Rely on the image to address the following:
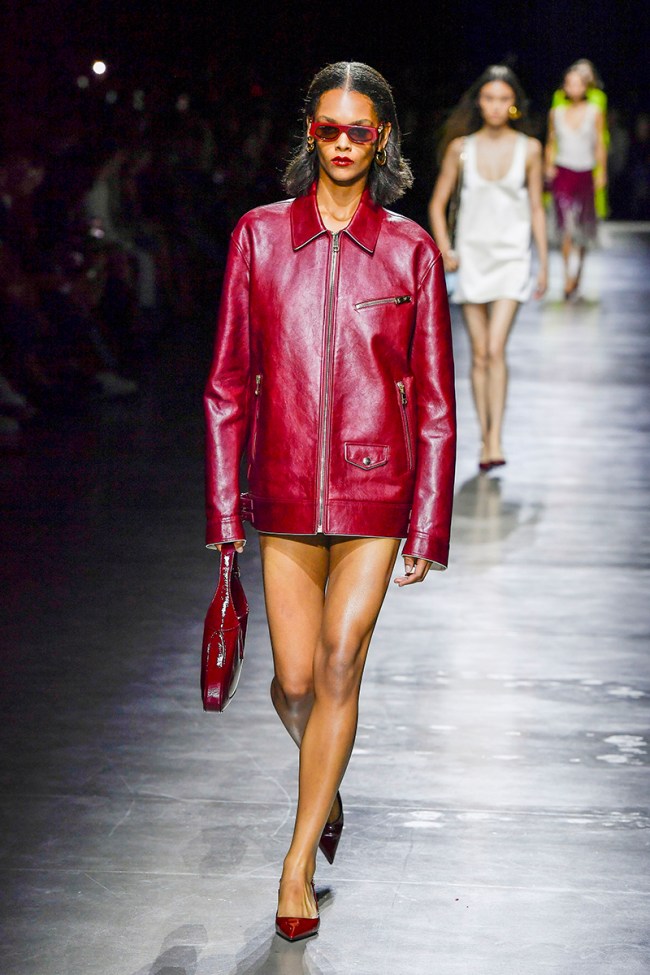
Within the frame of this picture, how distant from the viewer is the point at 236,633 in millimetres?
2961

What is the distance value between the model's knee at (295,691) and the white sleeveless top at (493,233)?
391 centimetres

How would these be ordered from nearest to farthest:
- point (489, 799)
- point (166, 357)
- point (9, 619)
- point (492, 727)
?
point (489, 799) → point (492, 727) → point (9, 619) → point (166, 357)

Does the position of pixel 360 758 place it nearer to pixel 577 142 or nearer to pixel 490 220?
pixel 490 220

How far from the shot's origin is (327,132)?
2.95 metres

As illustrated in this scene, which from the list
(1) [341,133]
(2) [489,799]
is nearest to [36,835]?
(2) [489,799]

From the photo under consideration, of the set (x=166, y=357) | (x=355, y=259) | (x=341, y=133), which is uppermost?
(x=341, y=133)

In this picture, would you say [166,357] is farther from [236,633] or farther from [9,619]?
[236,633]

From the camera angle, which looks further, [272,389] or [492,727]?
[492,727]

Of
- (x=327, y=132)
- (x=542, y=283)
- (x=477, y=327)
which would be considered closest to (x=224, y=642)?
(x=327, y=132)

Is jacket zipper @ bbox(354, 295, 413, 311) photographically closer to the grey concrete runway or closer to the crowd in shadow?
the grey concrete runway

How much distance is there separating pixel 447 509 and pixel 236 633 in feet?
1.34

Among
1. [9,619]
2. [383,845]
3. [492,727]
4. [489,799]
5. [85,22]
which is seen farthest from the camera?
[85,22]

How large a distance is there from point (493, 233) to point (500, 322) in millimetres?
350

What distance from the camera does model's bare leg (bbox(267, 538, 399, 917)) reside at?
116 inches
